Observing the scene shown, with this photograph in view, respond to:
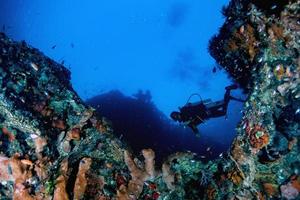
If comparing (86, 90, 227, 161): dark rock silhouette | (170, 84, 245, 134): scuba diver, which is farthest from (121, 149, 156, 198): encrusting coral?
(86, 90, 227, 161): dark rock silhouette

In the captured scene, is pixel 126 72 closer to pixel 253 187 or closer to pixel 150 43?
pixel 150 43

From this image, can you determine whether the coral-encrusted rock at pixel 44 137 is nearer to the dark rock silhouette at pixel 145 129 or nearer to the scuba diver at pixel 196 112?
the scuba diver at pixel 196 112

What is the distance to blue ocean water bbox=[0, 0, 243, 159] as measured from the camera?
57.8 meters

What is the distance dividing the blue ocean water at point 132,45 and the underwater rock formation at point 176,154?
4061 centimetres

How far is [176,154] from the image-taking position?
4750mm

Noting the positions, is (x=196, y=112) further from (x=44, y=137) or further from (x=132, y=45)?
(x=132, y=45)

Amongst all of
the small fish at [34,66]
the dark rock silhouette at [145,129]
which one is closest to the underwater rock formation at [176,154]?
the small fish at [34,66]

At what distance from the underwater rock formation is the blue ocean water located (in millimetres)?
40614

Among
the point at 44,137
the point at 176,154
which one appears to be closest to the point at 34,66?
the point at 44,137

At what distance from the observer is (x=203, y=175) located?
433cm

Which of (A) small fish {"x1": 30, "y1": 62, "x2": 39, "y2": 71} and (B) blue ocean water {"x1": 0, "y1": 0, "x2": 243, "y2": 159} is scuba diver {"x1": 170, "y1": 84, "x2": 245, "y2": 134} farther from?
(B) blue ocean water {"x1": 0, "y1": 0, "x2": 243, "y2": 159}

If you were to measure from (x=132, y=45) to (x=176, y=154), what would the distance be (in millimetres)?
72656

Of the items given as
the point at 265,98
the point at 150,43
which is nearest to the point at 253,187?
the point at 265,98

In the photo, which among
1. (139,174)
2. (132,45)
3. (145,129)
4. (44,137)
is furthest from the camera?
(132,45)
